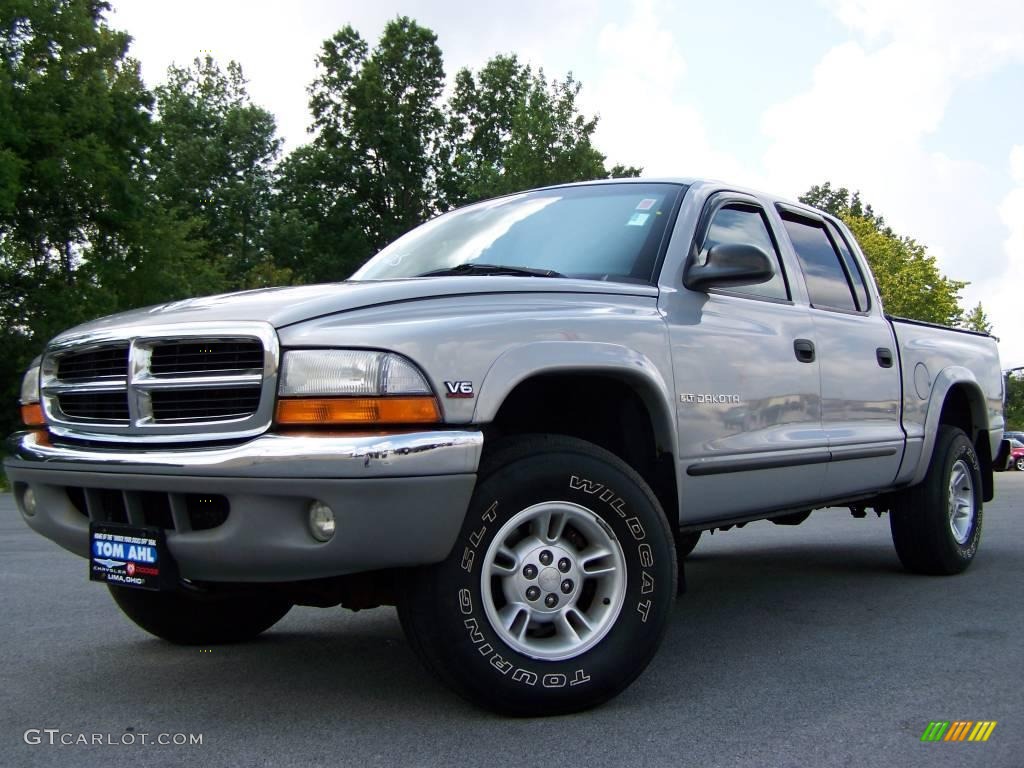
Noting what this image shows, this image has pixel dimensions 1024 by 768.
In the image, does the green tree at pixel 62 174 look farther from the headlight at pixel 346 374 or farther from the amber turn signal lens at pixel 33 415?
the headlight at pixel 346 374

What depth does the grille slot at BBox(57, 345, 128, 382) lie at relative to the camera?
3.52m

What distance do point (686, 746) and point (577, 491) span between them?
0.82 m

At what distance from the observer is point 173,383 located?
333cm

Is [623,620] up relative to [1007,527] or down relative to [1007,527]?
up

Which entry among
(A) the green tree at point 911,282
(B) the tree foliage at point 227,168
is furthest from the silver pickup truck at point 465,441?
(A) the green tree at point 911,282

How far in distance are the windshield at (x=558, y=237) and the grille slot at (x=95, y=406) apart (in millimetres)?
1428

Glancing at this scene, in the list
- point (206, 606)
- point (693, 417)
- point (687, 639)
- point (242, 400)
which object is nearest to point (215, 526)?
point (242, 400)

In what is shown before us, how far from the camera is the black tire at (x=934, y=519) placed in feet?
20.2

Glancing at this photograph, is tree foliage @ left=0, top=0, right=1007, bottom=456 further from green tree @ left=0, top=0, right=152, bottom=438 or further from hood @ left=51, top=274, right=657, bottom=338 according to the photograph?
→ hood @ left=51, top=274, right=657, bottom=338

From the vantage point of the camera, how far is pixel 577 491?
11.5 feet

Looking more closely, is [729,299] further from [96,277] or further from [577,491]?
[96,277]

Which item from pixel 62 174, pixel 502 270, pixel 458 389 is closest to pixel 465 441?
pixel 458 389

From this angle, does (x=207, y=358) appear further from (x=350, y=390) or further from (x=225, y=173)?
(x=225, y=173)

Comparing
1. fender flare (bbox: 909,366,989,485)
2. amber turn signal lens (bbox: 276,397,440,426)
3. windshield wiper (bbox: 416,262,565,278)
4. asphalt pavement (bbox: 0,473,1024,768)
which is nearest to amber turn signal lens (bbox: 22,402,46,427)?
asphalt pavement (bbox: 0,473,1024,768)
